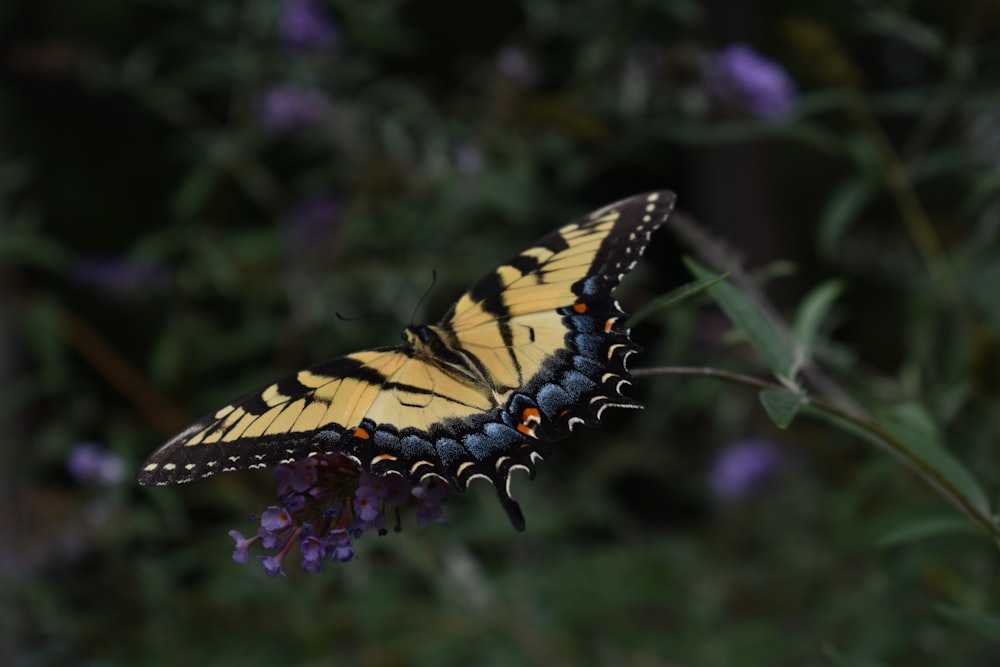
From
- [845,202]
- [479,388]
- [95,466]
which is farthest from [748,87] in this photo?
[95,466]

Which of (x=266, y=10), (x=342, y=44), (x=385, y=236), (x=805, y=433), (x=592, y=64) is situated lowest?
(x=805, y=433)

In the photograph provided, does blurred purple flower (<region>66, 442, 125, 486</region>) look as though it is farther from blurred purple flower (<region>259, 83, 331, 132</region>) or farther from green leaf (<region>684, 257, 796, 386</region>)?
green leaf (<region>684, 257, 796, 386</region>)

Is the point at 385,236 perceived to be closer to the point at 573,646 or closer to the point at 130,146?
the point at 573,646

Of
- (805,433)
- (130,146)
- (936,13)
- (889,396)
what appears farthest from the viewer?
(936,13)

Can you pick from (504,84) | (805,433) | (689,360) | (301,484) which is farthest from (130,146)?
(301,484)

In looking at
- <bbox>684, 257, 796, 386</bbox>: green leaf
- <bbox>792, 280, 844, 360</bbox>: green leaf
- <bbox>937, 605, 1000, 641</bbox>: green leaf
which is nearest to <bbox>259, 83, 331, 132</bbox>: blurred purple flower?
<bbox>792, 280, 844, 360</bbox>: green leaf

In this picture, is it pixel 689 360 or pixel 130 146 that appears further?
pixel 130 146

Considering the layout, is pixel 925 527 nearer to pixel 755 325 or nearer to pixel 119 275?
pixel 755 325

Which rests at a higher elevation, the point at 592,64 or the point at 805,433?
the point at 592,64
